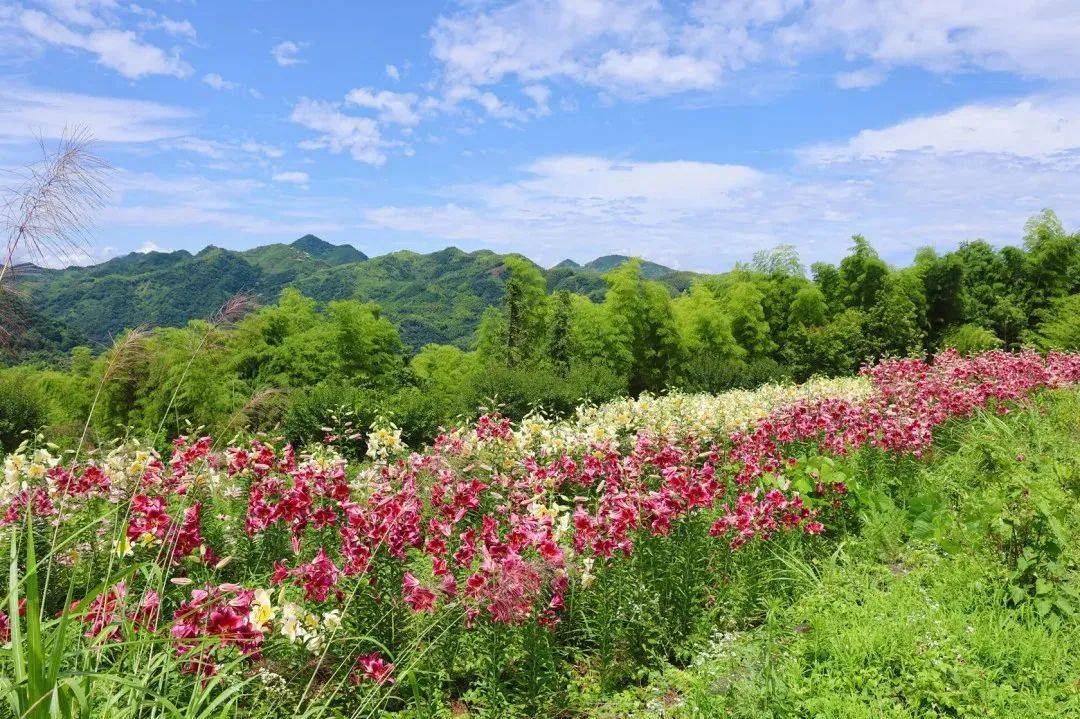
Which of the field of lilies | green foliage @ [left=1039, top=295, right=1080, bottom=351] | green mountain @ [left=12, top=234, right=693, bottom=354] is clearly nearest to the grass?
the field of lilies

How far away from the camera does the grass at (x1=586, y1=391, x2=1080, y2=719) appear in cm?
273

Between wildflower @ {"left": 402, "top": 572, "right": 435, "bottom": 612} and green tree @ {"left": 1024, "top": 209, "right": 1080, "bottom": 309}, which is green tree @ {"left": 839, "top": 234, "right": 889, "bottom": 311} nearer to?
green tree @ {"left": 1024, "top": 209, "right": 1080, "bottom": 309}

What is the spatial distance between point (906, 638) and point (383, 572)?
8.03 ft

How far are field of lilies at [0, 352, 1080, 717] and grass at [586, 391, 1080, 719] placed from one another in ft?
0.91

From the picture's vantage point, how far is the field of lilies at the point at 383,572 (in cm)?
230

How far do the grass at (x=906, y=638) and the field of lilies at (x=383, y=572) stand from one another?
28 cm

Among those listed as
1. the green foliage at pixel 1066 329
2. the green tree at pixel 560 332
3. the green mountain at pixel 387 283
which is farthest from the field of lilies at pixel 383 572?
the green mountain at pixel 387 283

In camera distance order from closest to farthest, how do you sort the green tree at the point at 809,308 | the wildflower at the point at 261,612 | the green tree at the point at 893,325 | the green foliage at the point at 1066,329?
the wildflower at the point at 261,612, the green foliage at the point at 1066,329, the green tree at the point at 893,325, the green tree at the point at 809,308

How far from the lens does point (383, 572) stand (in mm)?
3314

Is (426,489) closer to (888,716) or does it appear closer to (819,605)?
(819,605)

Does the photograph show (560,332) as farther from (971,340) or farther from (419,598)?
(419,598)

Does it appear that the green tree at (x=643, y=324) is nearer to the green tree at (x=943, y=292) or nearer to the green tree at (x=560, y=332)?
the green tree at (x=560, y=332)

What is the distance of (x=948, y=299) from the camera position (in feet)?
87.7

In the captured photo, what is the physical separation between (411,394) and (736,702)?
10.1 meters
